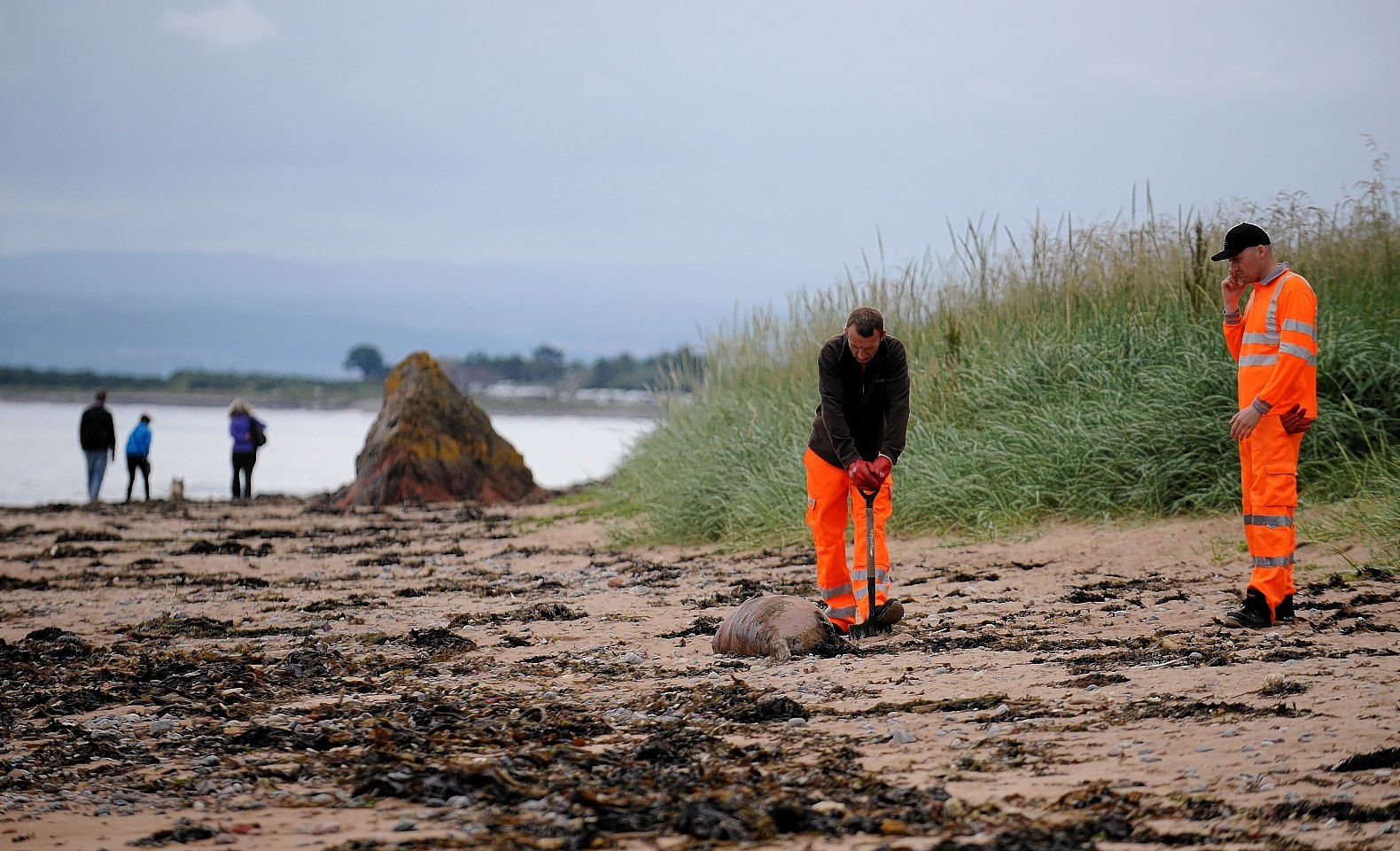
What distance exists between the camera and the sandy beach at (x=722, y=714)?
10.7ft

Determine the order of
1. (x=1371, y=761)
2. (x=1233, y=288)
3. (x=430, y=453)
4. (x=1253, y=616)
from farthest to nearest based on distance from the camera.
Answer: (x=430, y=453) < (x=1233, y=288) < (x=1253, y=616) < (x=1371, y=761)

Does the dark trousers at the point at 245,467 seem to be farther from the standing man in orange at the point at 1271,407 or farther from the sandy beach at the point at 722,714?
the standing man in orange at the point at 1271,407

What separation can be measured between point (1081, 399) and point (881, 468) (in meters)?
4.60

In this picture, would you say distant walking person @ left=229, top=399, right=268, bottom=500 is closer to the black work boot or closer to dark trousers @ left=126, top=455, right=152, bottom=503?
dark trousers @ left=126, top=455, right=152, bottom=503

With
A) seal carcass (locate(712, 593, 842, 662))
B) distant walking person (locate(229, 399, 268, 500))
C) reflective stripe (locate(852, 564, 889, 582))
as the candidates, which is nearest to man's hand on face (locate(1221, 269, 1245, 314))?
reflective stripe (locate(852, 564, 889, 582))

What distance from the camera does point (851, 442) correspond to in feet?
18.6

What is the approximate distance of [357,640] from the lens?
6.60 m

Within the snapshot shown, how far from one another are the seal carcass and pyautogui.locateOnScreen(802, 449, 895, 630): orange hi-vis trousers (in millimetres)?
131

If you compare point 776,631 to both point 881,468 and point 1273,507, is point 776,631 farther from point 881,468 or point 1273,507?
point 1273,507

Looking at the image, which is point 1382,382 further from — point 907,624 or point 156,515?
point 156,515

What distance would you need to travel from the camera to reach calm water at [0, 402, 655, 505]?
24.6m

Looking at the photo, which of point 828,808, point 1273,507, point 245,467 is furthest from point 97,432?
point 828,808

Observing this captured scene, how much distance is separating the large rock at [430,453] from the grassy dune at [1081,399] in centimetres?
504

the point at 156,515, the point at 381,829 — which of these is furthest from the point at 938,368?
the point at 156,515
